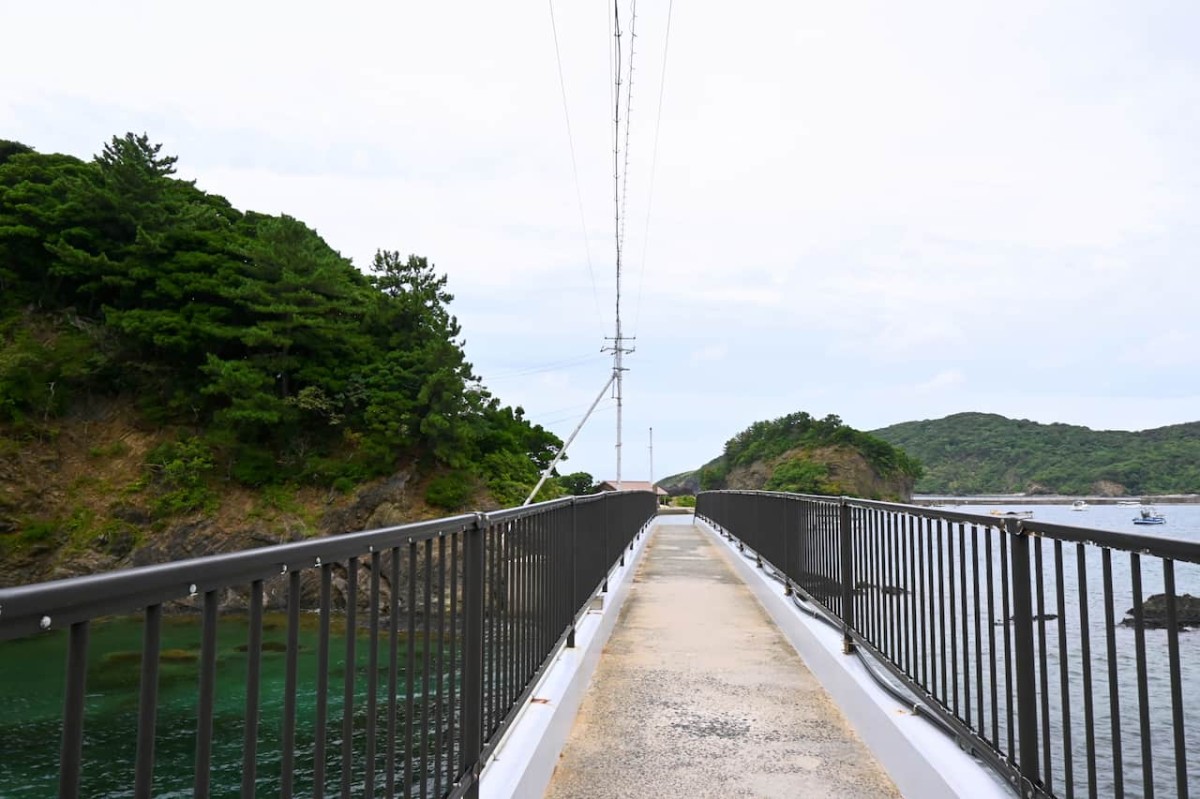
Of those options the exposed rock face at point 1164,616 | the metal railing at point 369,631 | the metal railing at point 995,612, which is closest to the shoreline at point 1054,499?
the exposed rock face at point 1164,616

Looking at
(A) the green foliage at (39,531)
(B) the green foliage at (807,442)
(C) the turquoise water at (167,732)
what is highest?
(B) the green foliage at (807,442)

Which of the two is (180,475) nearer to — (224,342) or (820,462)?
(224,342)

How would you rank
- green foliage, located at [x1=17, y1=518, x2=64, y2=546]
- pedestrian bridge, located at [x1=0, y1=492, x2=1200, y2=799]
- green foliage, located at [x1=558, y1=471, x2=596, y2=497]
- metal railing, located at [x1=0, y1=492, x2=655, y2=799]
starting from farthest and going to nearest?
1. green foliage, located at [x1=558, y1=471, x2=596, y2=497]
2. green foliage, located at [x1=17, y1=518, x2=64, y2=546]
3. pedestrian bridge, located at [x1=0, y1=492, x2=1200, y2=799]
4. metal railing, located at [x1=0, y1=492, x2=655, y2=799]

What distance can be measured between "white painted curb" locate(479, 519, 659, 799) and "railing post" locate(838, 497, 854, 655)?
174 centimetres

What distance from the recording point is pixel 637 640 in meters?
5.98

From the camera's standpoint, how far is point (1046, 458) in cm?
12988

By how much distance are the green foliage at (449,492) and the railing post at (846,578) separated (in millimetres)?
25000

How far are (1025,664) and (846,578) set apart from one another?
2773mm

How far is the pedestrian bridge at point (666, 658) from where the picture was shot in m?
1.48

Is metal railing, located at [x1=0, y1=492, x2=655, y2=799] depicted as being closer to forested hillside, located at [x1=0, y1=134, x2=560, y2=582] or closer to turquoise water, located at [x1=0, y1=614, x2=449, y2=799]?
turquoise water, located at [x1=0, y1=614, x2=449, y2=799]

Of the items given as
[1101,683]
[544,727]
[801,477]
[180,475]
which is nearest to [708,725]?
[544,727]

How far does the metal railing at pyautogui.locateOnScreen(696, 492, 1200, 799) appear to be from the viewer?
82.4 inches

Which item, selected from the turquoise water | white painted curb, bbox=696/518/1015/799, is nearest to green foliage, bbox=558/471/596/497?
the turquoise water

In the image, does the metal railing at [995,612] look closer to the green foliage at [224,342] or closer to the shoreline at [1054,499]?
the green foliage at [224,342]
